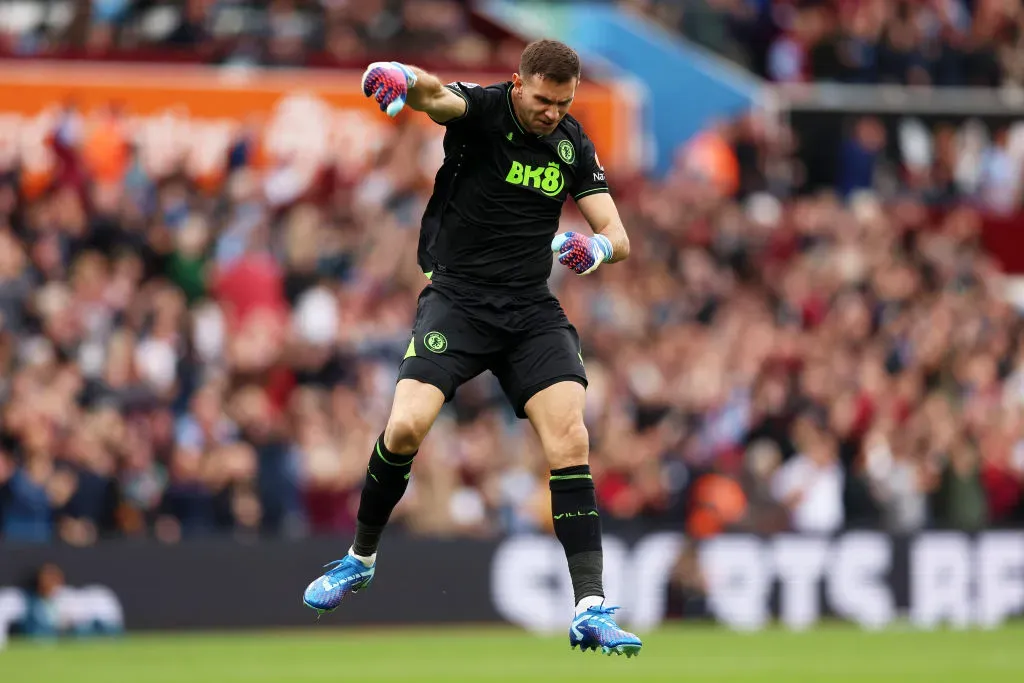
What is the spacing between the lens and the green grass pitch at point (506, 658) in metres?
15.1

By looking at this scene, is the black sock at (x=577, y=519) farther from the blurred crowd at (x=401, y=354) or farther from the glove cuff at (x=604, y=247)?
the blurred crowd at (x=401, y=354)

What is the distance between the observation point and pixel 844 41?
2630cm

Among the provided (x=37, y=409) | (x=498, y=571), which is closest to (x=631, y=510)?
(x=498, y=571)

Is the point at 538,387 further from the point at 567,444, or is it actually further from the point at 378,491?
the point at 378,491

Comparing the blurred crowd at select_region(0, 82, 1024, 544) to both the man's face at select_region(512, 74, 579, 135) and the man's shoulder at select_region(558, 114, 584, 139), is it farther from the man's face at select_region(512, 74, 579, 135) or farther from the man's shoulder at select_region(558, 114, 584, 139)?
the man's face at select_region(512, 74, 579, 135)

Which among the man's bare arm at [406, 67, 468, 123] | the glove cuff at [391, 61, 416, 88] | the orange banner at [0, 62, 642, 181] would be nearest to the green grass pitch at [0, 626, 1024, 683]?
the orange banner at [0, 62, 642, 181]

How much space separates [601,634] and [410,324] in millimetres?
9683

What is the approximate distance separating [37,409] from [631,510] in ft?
19.2

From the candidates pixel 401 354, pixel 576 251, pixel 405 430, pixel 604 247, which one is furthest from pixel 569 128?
pixel 401 354

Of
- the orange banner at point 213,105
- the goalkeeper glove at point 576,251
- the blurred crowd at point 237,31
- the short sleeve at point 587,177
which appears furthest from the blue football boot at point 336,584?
the blurred crowd at point 237,31

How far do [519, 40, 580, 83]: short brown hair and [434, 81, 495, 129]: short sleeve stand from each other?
0.32 meters

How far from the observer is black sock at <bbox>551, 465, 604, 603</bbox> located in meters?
9.88

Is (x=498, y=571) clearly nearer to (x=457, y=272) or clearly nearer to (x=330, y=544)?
(x=330, y=544)

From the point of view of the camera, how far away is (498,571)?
18719 millimetres
